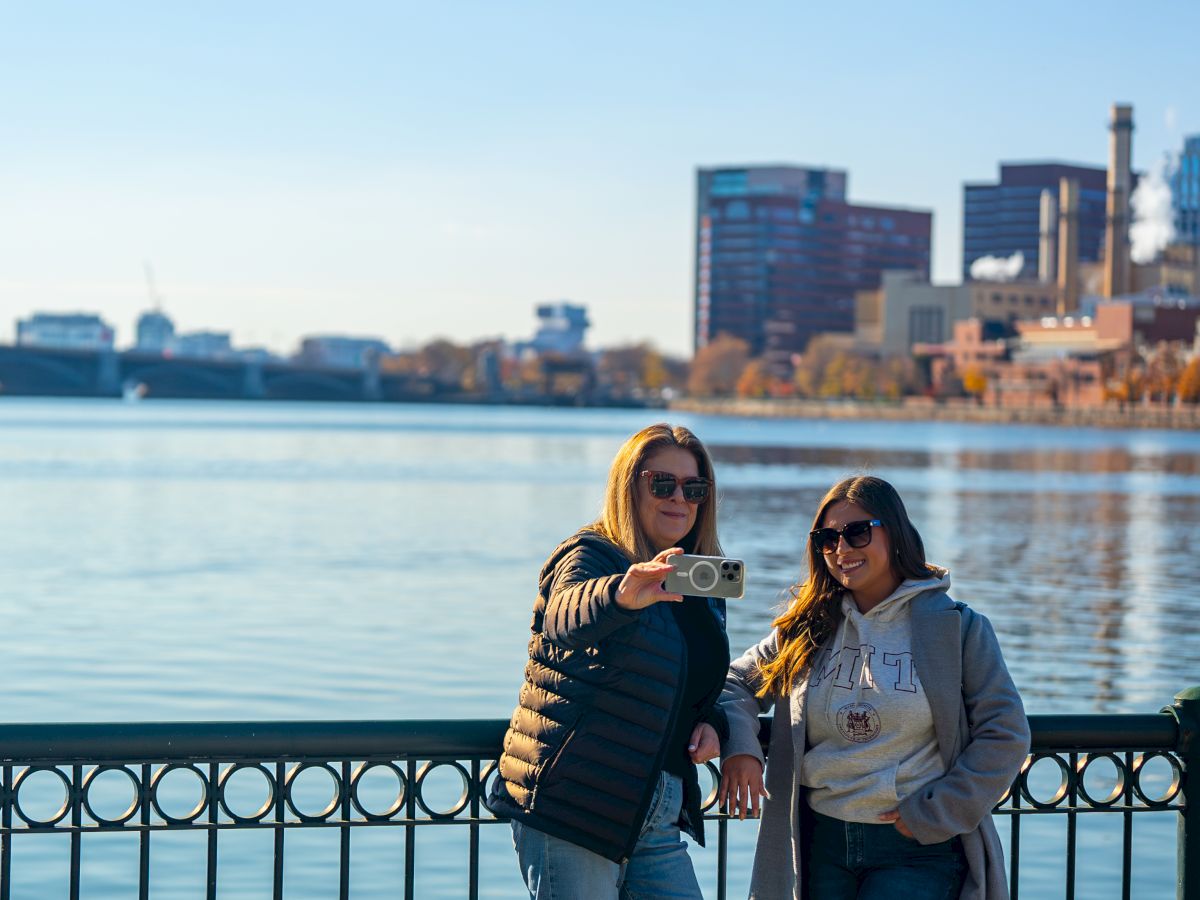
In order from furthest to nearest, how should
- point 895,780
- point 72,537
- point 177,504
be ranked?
1. point 177,504
2. point 72,537
3. point 895,780

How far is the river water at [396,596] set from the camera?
1258 cm

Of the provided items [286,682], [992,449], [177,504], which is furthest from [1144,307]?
[286,682]

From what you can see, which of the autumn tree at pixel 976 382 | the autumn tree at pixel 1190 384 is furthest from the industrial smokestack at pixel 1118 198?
the autumn tree at pixel 1190 384

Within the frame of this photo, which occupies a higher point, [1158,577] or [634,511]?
[634,511]

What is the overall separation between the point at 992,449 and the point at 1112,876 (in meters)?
102

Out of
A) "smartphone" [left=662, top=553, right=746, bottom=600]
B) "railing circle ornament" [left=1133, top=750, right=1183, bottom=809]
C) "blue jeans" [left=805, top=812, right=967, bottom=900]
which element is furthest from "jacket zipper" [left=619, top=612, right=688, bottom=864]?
"railing circle ornament" [left=1133, top=750, right=1183, bottom=809]

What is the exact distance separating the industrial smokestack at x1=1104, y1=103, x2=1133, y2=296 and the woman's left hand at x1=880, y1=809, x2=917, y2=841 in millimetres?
187897

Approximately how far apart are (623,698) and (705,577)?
456mm

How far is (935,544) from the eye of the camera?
132ft

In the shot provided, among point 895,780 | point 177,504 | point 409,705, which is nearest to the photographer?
point 895,780

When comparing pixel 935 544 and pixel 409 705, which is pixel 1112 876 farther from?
pixel 935 544

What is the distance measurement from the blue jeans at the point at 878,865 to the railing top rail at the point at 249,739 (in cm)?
43

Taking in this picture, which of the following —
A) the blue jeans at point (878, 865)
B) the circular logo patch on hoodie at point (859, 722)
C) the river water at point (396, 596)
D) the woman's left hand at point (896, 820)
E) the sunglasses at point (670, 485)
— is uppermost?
the sunglasses at point (670, 485)

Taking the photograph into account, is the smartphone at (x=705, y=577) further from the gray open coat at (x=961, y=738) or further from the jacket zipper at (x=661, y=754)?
the gray open coat at (x=961, y=738)
